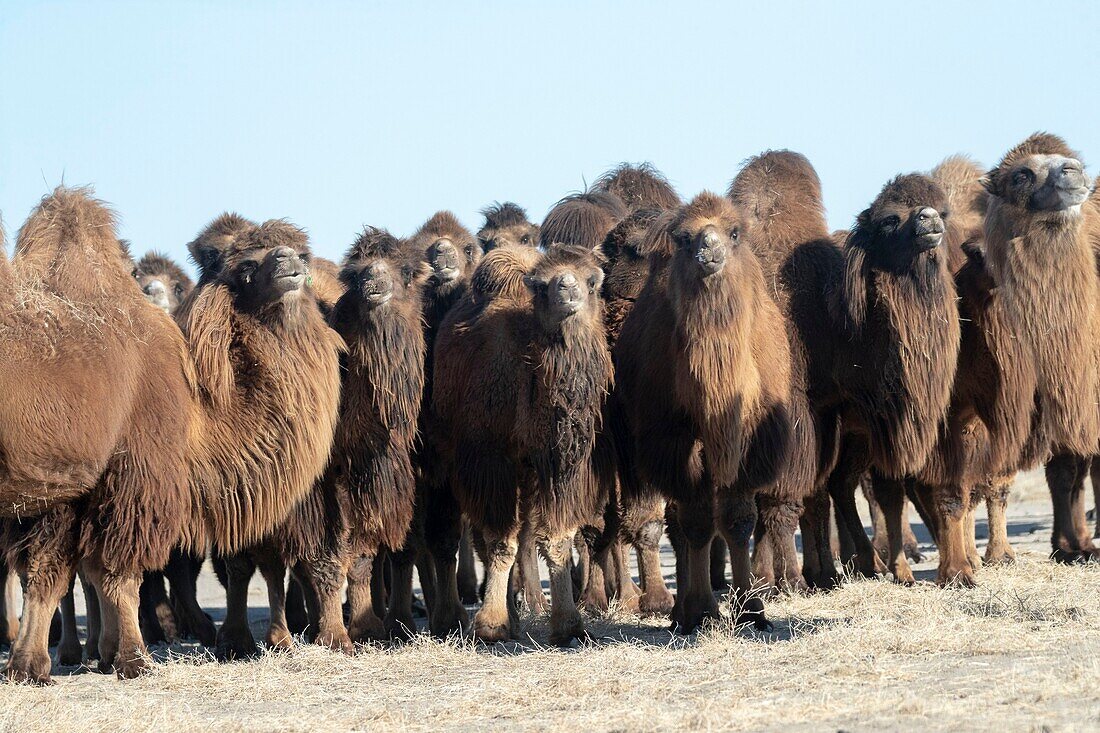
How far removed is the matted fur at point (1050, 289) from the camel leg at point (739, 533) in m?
1.89

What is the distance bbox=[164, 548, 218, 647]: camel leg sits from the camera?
10.3 meters

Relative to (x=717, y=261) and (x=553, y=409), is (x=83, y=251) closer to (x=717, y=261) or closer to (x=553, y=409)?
(x=553, y=409)

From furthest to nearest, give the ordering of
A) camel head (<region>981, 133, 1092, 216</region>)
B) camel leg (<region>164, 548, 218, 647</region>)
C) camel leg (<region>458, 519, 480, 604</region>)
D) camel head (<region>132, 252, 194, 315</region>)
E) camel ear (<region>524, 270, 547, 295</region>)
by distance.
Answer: camel head (<region>132, 252, 194, 315</region>), camel leg (<region>458, 519, 480, 604</region>), camel leg (<region>164, 548, 218, 647</region>), camel ear (<region>524, 270, 547, 295</region>), camel head (<region>981, 133, 1092, 216</region>)

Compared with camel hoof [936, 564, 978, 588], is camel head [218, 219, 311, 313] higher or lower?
higher

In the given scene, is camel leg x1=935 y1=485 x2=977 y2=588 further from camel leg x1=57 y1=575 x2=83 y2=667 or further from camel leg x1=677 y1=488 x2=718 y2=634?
camel leg x1=57 y1=575 x2=83 y2=667

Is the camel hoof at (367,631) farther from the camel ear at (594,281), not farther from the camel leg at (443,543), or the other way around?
the camel ear at (594,281)

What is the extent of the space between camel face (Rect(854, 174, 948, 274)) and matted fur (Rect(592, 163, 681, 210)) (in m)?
3.01

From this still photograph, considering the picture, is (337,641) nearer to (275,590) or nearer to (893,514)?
(275,590)

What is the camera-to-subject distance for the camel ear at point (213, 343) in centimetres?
874

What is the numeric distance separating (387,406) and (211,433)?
3.61ft

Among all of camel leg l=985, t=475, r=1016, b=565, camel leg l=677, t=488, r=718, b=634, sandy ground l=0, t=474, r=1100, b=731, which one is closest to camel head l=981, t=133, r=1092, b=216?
sandy ground l=0, t=474, r=1100, b=731

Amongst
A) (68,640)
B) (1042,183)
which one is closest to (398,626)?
(68,640)

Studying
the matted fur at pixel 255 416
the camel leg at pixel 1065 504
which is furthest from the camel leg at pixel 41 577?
the camel leg at pixel 1065 504

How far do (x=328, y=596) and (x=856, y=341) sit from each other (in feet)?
12.5
